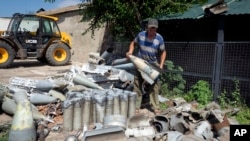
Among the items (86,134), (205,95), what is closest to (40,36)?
(205,95)

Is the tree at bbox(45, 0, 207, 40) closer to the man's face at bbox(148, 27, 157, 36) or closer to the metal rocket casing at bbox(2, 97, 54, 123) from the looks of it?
the man's face at bbox(148, 27, 157, 36)

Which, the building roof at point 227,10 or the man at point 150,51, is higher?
the building roof at point 227,10

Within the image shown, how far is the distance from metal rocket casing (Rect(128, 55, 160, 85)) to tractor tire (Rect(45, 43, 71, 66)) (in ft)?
29.7

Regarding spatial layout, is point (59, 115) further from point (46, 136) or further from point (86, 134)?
point (86, 134)

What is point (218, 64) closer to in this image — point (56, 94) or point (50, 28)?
point (56, 94)

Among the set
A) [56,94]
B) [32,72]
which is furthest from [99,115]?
[32,72]

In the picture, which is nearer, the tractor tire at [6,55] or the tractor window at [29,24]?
the tractor tire at [6,55]

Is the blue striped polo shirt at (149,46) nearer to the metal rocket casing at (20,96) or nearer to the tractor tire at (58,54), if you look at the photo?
the metal rocket casing at (20,96)

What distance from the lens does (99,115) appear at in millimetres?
5602

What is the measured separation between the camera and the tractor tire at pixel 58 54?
564 inches

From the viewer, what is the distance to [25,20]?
1400 cm

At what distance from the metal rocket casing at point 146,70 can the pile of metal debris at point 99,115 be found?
0.09ft

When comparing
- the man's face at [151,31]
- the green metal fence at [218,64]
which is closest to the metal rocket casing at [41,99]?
the man's face at [151,31]

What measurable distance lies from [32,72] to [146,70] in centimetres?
796
